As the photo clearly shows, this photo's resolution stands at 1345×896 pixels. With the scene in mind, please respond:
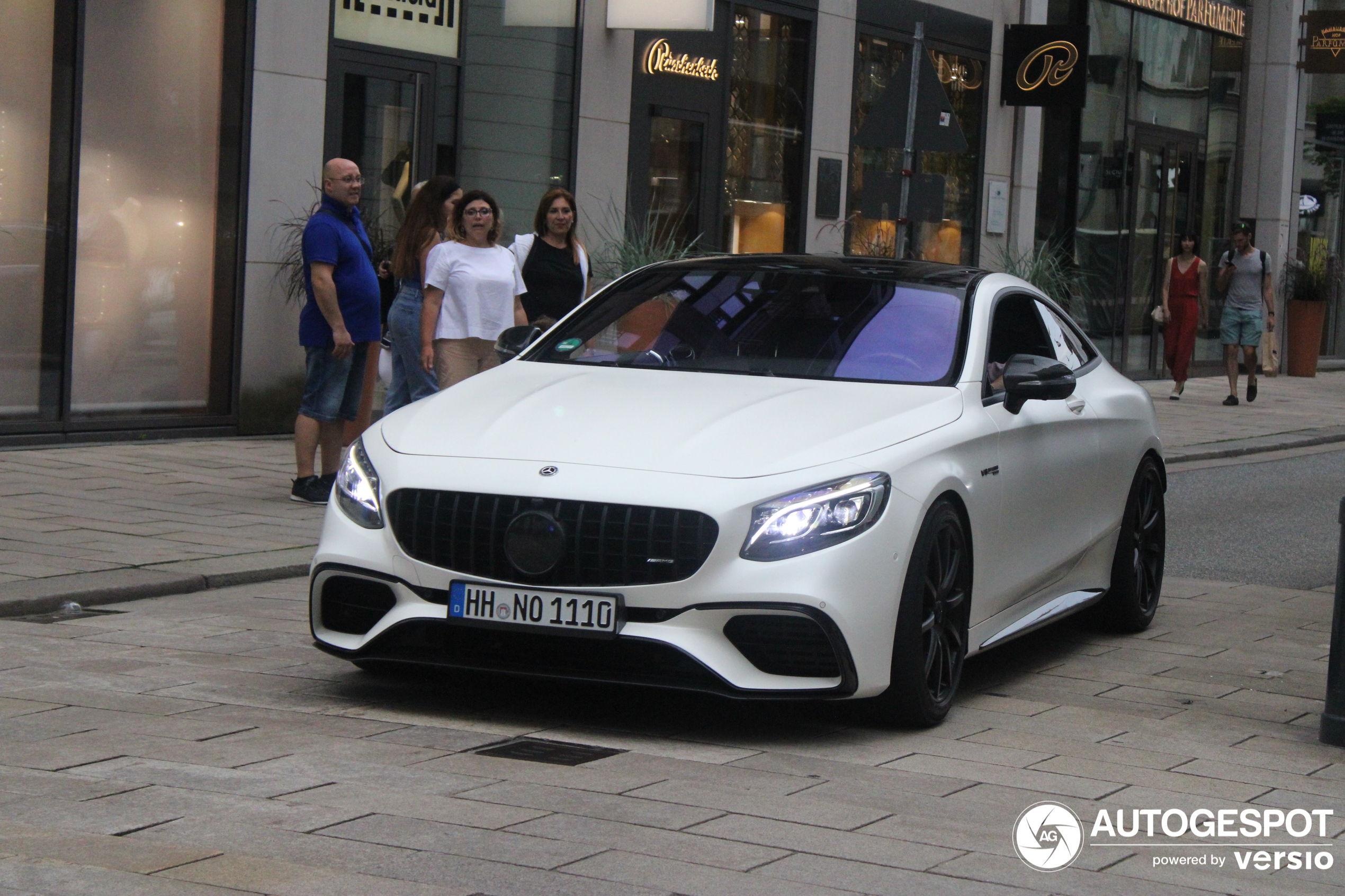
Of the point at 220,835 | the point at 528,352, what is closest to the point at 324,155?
the point at 528,352

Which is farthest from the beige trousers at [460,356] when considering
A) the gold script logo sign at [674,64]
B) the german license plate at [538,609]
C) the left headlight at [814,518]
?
the gold script logo sign at [674,64]

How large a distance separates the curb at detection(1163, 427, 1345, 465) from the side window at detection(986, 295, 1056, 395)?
825 centimetres

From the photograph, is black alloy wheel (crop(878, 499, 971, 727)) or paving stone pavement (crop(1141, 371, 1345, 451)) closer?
black alloy wheel (crop(878, 499, 971, 727))

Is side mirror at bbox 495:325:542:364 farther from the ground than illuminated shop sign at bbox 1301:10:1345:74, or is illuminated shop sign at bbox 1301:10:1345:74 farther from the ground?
illuminated shop sign at bbox 1301:10:1345:74

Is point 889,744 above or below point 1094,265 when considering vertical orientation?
below

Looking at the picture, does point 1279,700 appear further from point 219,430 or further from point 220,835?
point 219,430

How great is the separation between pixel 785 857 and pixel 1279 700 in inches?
116

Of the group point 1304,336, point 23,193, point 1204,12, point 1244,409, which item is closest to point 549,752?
point 23,193

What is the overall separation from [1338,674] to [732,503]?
6.57 feet

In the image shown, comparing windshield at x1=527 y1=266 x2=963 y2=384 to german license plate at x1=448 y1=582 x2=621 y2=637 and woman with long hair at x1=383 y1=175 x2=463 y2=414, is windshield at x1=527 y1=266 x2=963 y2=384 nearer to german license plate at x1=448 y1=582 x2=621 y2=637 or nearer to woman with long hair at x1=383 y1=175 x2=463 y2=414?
german license plate at x1=448 y1=582 x2=621 y2=637

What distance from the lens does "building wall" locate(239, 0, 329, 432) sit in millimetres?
13531

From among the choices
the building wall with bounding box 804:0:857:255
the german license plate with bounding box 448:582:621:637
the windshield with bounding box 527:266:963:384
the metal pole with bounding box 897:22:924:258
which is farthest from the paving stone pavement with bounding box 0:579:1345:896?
the building wall with bounding box 804:0:857:255

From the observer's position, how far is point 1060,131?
79.5 ft

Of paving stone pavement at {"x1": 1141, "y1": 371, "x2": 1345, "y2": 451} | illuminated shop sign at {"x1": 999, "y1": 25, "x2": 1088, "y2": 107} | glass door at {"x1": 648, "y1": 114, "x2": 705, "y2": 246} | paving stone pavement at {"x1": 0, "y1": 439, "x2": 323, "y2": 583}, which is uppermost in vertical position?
illuminated shop sign at {"x1": 999, "y1": 25, "x2": 1088, "y2": 107}
